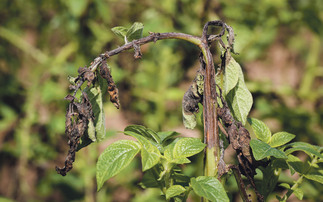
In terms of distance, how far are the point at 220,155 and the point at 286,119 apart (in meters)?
1.72

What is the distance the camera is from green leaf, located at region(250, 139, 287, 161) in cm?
69

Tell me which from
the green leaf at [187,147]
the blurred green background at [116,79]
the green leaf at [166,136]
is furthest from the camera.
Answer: the blurred green background at [116,79]

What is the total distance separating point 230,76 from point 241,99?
6 cm

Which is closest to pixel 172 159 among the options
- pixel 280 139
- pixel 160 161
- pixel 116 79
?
pixel 160 161

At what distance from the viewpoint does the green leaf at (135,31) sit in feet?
2.60

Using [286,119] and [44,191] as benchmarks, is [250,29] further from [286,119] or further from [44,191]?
[44,191]

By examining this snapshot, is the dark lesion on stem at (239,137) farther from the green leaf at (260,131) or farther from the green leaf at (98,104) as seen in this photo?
the green leaf at (98,104)

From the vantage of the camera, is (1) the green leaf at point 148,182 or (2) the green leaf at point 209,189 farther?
(1) the green leaf at point 148,182

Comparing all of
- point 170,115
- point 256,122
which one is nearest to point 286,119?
point 170,115

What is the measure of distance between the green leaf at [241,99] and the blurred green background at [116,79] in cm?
121

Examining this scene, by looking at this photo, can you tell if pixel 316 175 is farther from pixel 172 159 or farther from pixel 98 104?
pixel 98 104

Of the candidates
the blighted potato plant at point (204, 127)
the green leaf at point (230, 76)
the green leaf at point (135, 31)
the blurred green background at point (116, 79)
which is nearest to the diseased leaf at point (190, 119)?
the blighted potato plant at point (204, 127)

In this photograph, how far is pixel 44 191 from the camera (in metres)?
2.46

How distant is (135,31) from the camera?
0.80m
